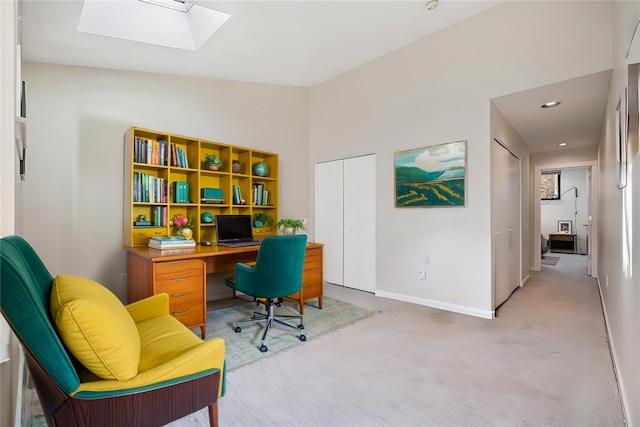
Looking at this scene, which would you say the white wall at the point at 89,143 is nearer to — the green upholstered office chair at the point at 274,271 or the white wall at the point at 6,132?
the green upholstered office chair at the point at 274,271

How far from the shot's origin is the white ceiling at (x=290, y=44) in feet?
8.29

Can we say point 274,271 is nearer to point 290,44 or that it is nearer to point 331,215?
point 331,215

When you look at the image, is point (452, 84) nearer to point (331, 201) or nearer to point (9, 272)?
point (331, 201)

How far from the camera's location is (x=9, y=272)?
0.85 meters

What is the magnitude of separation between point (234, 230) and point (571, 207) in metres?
10.4

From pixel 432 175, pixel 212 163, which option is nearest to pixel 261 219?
pixel 212 163

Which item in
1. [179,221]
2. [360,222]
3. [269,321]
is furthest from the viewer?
[360,222]

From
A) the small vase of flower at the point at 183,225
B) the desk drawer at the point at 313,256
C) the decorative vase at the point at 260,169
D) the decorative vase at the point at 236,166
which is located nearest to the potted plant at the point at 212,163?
the decorative vase at the point at 236,166

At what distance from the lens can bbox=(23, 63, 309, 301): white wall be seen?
280 cm

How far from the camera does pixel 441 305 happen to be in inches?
139

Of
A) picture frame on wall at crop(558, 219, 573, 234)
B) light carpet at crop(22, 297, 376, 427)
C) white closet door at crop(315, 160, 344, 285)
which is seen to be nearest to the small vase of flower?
light carpet at crop(22, 297, 376, 427)

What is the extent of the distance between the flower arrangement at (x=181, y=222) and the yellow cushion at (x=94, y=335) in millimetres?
2062

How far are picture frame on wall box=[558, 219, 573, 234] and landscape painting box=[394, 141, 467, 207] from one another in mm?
8391

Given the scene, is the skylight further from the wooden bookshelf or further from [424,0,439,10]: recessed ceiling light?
[424,0,439,10]: recessed ceiling light
